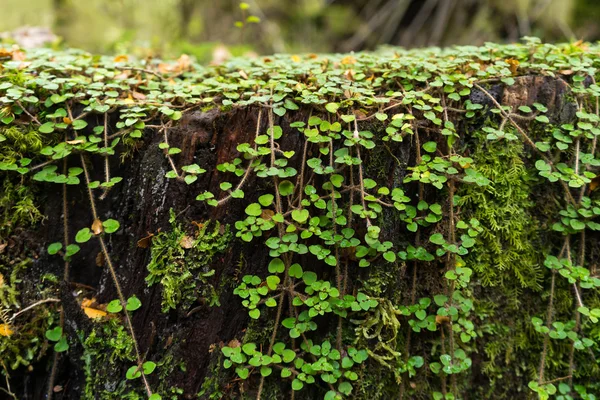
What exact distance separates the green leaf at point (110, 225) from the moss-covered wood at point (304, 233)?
0.28 ft

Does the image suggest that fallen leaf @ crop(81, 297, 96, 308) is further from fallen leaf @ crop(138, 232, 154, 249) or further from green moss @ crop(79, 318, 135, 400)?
fallen leaf @ crop(138, 232, 154, 249)

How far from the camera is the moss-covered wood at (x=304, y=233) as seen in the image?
1744 mm

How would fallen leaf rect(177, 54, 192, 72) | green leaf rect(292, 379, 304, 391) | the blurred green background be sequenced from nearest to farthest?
green leaf rect(292, 379, 304, 391)
fallen leaf rect(177, 54, 192, 72)
the blurred green background

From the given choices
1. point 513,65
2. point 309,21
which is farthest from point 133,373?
point 309,21

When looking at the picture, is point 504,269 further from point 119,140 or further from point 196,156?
point 119,140

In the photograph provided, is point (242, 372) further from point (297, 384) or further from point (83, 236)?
point (83, 236)

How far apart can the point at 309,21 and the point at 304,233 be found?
6307 millimetres

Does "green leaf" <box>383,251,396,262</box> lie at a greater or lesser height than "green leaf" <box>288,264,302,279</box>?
greater

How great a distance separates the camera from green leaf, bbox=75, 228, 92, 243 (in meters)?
1.77

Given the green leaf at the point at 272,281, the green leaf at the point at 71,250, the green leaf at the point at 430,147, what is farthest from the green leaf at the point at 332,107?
the green leaf at the point at 71,250

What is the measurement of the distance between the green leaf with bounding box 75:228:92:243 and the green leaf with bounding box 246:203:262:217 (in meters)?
0.73

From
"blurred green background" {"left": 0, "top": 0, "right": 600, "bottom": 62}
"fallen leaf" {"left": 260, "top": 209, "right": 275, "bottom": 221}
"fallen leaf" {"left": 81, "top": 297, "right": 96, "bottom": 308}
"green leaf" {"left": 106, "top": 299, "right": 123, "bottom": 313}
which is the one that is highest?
"blurred green background" {"left": 0, "top": 0, "right": 600, "bottom": 62}

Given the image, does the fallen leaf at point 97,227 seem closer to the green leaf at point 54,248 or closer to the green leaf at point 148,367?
the green leaf at point 54,248

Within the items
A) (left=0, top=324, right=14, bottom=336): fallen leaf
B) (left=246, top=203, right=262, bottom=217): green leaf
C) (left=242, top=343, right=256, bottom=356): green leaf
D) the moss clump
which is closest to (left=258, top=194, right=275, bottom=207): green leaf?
(left=246, top=203, right=262, bottom=217): green leaf
